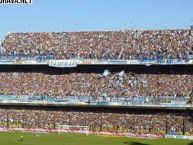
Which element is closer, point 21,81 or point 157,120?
point 157,120

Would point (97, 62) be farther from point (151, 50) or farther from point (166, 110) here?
point (166, 110)

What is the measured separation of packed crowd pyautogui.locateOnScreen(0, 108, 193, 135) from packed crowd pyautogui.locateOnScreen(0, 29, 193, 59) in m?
8.79

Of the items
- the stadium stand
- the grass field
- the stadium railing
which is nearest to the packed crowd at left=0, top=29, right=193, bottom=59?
the stadium stand

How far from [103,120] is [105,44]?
47.0 ft

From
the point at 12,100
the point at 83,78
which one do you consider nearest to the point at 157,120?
the point at 83,78

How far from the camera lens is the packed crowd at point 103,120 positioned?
222ft

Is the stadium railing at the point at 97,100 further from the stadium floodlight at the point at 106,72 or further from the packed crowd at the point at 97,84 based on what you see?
the stadium floodlight at the point at 106,72

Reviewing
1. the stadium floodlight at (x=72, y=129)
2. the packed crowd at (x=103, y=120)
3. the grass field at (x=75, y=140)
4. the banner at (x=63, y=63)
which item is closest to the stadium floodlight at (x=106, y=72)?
the banner at (x=63, y=63)

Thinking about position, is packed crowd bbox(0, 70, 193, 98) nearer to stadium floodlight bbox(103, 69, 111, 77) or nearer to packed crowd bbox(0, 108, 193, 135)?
stadium floodlight bbox(103, 69, 111, 77)

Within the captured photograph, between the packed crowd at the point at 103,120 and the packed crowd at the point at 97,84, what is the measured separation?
274cm

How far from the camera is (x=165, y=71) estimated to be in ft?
246

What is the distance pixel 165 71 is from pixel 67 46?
52.3ft

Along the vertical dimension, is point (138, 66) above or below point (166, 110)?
above

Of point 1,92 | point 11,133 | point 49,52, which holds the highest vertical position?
point 49,52
